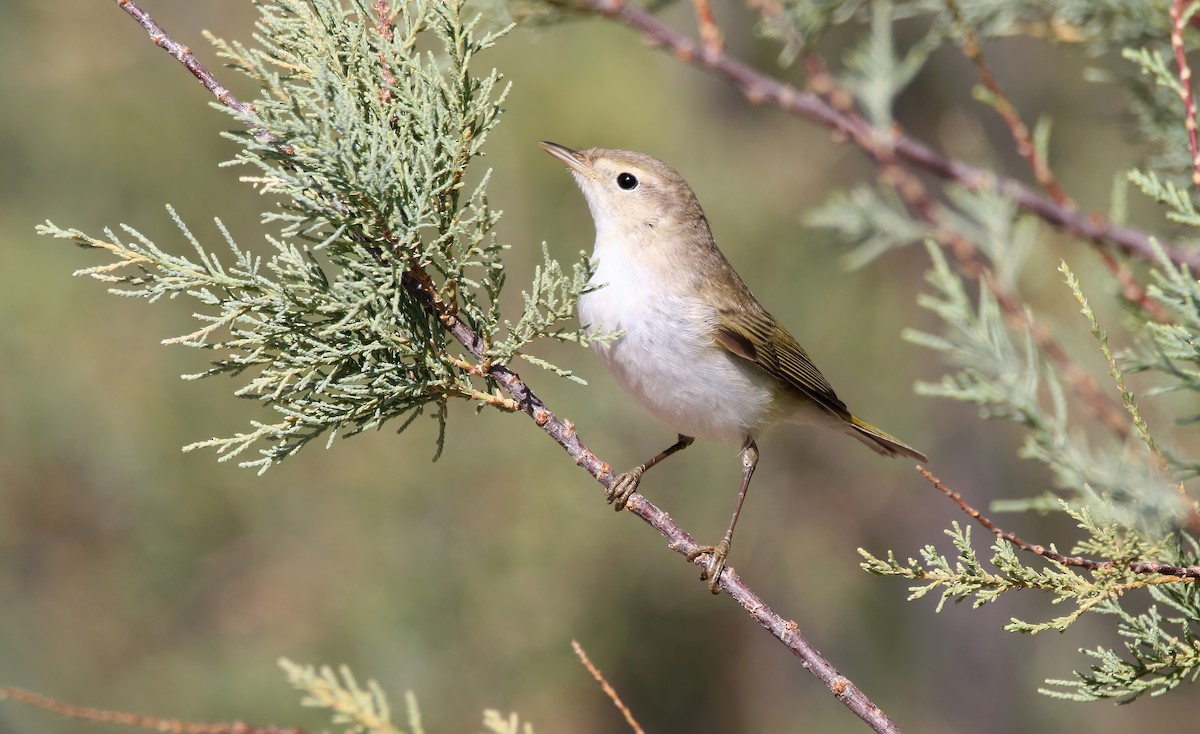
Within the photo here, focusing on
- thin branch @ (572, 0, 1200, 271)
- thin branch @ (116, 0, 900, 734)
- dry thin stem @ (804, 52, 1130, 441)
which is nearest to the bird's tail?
dry thin stem @ (804, 52, 1130, 441)

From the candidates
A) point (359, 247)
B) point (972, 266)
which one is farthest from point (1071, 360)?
point (359, 247)

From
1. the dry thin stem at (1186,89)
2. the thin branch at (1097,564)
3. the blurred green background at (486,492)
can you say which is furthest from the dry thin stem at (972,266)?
the blurred green background at (486,492)

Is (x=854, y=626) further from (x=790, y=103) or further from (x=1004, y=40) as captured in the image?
(x=790, y=103)

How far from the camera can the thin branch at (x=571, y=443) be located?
193 cm

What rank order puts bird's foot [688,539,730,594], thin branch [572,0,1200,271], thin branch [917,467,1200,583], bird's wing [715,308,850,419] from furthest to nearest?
bird's wing [715,308,850,419]
thin branch [572,0,1200,271]
bird's foot [688,539,730,594]
thin branch [917,467,1200,583]

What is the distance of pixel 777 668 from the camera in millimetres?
6961

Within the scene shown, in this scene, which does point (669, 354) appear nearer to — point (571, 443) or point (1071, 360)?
point (1071, 360)

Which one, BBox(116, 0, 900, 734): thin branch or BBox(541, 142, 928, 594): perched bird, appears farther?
BBox(541, 142, 928, 594): perched bird

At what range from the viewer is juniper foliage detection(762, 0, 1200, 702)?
1.88 m

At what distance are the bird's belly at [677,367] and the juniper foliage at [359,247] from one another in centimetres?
95

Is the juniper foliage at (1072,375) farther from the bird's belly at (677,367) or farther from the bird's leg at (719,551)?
the bird's belly at (677,367)

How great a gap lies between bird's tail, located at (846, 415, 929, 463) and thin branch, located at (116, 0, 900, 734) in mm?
1596

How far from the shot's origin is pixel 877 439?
3.69 m

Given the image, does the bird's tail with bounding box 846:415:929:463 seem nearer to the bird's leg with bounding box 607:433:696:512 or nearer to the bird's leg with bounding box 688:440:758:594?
the bird's leg with bounding box 688:440:758:594
